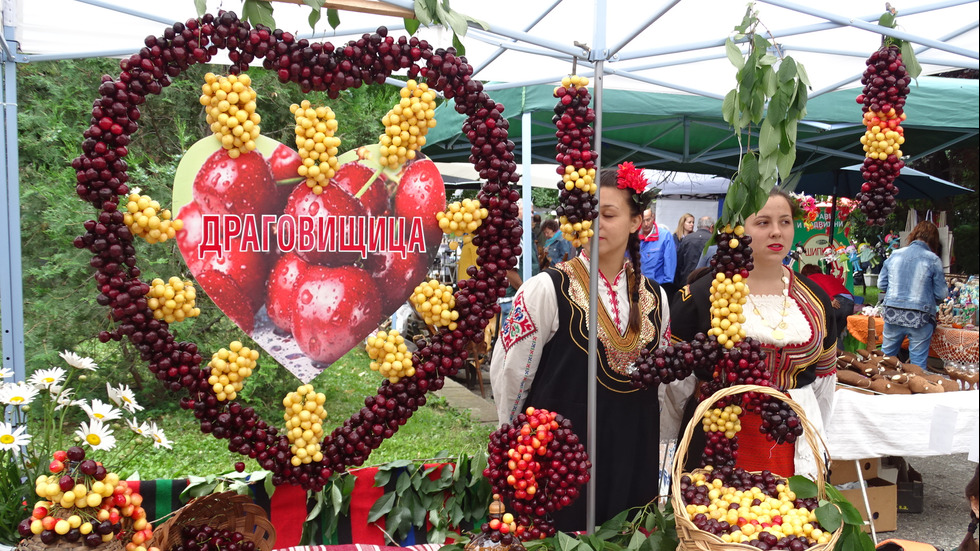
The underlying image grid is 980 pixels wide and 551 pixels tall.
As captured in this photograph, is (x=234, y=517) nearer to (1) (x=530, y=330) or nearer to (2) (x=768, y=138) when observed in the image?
(1) (x=530, y=330)

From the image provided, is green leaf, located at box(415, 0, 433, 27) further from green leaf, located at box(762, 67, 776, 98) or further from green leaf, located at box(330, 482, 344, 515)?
green leaf, located at box(330, 482, 344, 515)

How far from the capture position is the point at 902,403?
336 centimetres

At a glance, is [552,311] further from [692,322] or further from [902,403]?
[902,403]

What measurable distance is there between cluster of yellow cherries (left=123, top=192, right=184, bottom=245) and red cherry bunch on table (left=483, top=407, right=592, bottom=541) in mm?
988

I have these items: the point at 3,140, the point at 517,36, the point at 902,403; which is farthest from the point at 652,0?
the point at 3,140

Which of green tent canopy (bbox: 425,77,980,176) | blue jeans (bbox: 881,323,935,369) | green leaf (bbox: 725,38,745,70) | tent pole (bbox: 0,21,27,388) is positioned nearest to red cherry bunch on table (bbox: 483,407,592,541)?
green leaf (bbox: 725,38,745,70)

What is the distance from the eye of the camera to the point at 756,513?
5.76 feet

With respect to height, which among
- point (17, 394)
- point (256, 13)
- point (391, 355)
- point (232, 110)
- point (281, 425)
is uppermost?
point (256, 13)

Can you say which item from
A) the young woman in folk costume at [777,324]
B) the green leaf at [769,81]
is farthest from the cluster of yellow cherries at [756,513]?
the green leaf at [769,81]

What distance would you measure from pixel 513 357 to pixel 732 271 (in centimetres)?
70

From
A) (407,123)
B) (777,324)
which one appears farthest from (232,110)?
(777,324)

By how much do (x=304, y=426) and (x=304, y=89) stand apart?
2.81ft

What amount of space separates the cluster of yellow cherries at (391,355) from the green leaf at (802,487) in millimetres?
1045

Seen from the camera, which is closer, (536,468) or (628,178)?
(536,468)
